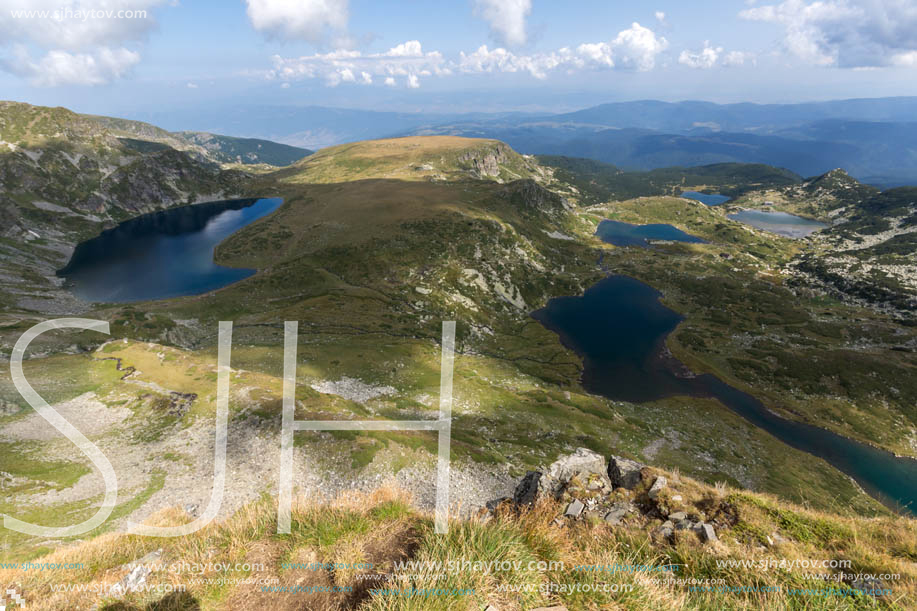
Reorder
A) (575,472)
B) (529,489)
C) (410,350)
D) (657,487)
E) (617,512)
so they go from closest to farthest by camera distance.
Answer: (617,512)
(657,487)
(529,489)
(575,472)
(410,350)

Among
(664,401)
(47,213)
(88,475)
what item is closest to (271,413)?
(88,475)

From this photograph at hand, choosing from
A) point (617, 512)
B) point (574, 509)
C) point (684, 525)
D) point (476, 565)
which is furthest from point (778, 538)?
point (476, 565)

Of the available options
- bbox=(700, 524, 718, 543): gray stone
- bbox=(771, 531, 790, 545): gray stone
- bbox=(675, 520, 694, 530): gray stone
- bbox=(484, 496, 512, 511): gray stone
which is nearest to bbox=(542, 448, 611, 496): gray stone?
bbox=(484, 496, 512, 511): gray stone

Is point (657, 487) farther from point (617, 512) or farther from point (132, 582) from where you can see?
point (132, 582)

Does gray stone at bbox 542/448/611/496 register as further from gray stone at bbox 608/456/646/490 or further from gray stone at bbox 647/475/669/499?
gray stone at bbox 647/475/669/499

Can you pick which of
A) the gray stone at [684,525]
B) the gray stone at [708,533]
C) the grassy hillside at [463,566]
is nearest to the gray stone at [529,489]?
the gray stone at [684,525]

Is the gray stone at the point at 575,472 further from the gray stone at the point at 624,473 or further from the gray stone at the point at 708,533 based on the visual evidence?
the gray stone at the point at 708,533
